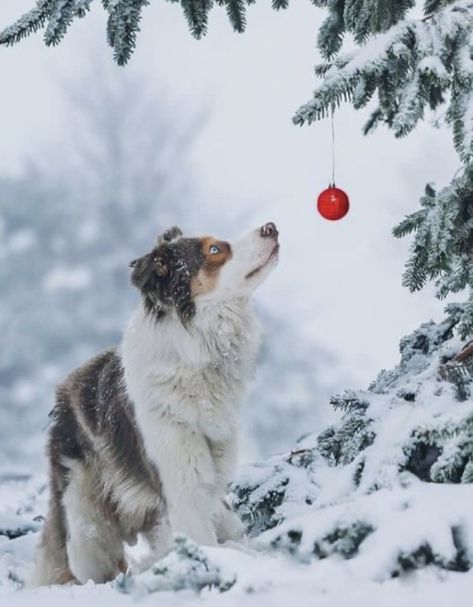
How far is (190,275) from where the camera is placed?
461 centimetres

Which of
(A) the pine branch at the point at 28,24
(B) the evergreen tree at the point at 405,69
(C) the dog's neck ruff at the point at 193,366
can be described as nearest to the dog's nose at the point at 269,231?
(C) the dog's neck ruff at the point at 193,366

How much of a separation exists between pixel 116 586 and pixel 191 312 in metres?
2.03

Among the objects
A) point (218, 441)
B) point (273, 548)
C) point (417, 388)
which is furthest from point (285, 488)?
point (273, 548)

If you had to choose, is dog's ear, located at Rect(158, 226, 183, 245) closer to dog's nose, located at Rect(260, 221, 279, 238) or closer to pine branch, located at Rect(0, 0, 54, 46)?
dog's nose, located at Rect(260, 221, 279, 238)

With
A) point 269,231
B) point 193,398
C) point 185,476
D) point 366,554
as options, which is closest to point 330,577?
point 366,554

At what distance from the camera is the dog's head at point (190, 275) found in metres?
4.57

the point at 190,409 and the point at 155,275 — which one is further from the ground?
the point at 155,275

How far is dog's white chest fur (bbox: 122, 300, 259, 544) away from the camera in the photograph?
4379mm

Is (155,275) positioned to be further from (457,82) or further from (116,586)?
(116,586)

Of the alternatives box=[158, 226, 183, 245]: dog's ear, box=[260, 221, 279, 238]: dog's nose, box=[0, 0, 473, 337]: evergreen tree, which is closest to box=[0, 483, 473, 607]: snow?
box=[0, 0, 473, 337]: evergreen tree

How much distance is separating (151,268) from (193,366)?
531mm

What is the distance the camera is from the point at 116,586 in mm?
2785

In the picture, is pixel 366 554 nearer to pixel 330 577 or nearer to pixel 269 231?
pixel 330 577

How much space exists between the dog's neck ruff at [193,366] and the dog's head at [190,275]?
0.19 feet
